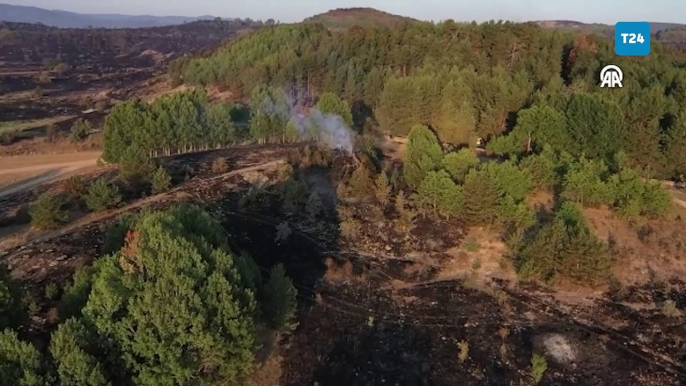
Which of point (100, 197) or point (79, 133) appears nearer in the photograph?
point (100, 197)

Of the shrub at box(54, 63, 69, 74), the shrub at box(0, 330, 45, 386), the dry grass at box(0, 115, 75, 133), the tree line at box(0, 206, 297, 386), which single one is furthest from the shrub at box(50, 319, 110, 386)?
the shrub at box(54, 63, 69, 74)

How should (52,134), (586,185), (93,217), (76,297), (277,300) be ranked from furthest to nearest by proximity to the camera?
(52,134) < (586,185) < (93,217) < (277,300) < (76,297)

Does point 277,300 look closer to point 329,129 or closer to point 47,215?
point 47,215

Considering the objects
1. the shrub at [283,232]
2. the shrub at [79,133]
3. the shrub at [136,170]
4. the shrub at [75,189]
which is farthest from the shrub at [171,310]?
the shrub at [79,133]

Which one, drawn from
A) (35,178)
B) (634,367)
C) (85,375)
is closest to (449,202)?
(634,367)

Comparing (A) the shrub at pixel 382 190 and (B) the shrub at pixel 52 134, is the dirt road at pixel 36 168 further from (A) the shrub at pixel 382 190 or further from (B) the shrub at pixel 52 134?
(A) the shrub at pixel 382 190

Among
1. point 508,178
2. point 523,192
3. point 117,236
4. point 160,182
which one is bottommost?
point 160,182

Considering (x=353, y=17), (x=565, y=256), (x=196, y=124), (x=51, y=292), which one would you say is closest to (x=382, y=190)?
(x=565, y=256)
